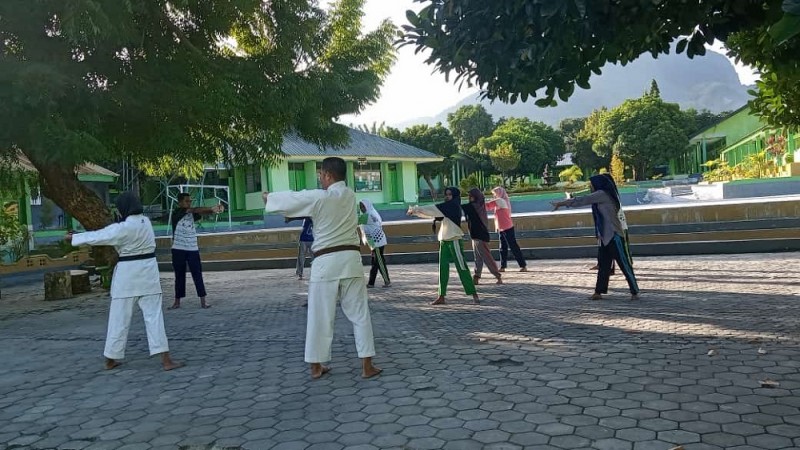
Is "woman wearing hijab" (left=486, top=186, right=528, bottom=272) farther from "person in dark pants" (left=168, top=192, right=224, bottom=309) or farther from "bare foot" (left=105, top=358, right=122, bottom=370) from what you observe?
"bare foot" (left=105, top=358, right=122, bottom=370)

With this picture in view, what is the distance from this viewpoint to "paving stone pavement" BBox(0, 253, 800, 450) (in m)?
3.79

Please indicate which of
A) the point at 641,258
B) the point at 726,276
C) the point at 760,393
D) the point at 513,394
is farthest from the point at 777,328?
the point at 641,258

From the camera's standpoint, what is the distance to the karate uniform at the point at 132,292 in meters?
5.68

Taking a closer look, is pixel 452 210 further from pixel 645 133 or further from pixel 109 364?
pixel 645 133

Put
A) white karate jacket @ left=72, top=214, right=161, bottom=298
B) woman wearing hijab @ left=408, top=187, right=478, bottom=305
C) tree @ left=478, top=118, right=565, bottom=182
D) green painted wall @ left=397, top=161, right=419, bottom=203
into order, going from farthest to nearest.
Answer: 1. tree @ left=478, top=118, right=565, bottom=182
2. green painted wall @ left=397, top=161, right=419, bottom=203
3. woman wearing hijab @ left=408, top=187, right=478, bottom=305
4. white karate jacket @ left=72, top=214, right=161, bottom=298

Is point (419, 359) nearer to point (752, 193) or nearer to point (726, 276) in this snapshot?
point (726, 276)

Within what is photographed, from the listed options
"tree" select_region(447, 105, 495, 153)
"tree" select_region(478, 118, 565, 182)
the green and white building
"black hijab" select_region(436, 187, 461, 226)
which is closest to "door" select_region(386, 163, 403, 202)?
the green and white building

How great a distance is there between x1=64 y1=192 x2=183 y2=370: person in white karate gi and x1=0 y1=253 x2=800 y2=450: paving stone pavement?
0.90 ft

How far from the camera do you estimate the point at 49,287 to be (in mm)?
11766

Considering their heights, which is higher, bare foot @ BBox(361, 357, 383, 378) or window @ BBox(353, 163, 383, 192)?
window @ BBox(353, 163, 383, 192)

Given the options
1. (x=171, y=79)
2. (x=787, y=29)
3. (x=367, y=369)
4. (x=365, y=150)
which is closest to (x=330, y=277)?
(x=367, y=369)

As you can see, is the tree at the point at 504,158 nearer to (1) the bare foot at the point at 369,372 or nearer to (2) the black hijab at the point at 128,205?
(2) the black hijab at the point at 128,205

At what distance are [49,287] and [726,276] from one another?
1163 cm

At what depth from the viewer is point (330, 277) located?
16.5 ft
